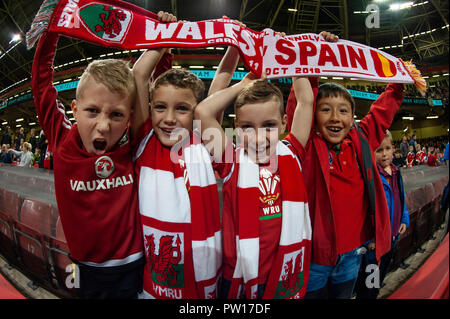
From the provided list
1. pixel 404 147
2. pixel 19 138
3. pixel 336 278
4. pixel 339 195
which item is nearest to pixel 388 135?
pixel 404 147

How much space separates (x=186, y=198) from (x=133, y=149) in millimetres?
175

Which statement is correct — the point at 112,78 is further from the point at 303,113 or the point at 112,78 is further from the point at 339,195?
the point at 339,195

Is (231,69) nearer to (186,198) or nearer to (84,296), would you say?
(186,198)

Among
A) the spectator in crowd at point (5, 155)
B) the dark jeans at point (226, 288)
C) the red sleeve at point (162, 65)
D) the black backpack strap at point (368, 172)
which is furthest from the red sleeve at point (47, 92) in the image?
the black backpack strap at point (368, 172)

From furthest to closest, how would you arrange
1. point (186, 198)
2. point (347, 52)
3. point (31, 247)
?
point (31, 247), point (347, 52), point (186, 198)

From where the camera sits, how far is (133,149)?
42cm

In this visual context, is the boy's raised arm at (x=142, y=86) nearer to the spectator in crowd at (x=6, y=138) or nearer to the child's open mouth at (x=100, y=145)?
the child's open mouth at (x=100, y=145)

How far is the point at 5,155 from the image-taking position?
0.81 meters

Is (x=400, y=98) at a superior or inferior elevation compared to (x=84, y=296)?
superior

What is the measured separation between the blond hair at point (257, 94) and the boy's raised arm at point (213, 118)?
0.02m

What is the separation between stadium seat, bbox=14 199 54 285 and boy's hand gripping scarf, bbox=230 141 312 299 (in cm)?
64

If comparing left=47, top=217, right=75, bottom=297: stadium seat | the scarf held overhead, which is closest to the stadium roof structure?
the scarf held overhead

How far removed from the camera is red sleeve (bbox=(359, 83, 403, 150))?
1.78ft

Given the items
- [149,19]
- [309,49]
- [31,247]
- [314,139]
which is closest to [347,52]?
[309,49]
